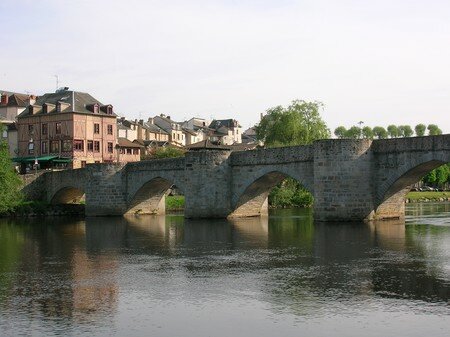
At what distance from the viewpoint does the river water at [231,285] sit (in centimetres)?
1473

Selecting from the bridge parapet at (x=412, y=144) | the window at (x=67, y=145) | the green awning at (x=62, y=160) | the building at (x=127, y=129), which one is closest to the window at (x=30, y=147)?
the window at (x=67, y=145)

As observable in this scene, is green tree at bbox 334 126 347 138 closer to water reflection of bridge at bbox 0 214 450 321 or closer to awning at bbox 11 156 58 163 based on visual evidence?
awning at bbox 11 156 58 163

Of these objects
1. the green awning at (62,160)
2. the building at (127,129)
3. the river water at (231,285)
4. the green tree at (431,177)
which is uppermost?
the building at (127,129)

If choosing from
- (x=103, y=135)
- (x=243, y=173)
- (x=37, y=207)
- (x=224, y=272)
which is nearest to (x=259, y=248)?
(x=224, y=272)

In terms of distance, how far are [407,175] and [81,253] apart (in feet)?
62.9

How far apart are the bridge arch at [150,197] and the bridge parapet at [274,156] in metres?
8.78

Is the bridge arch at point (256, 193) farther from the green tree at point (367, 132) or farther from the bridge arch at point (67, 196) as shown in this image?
the green tree at point (367, 132)

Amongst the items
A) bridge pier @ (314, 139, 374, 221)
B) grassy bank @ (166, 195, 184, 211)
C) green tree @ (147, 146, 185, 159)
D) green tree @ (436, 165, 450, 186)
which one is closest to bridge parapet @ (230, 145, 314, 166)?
bridge pier @ (314, 139, 374, 221)

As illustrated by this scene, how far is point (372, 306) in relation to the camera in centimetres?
1628

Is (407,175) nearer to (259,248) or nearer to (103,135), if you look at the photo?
(259,248)

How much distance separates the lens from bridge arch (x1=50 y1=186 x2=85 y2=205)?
63.9 metres

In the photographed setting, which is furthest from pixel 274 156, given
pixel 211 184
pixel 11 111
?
pixel 11 111

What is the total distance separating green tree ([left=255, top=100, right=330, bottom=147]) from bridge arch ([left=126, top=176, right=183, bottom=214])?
1868cm

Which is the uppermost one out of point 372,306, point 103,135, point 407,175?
point 103,135
